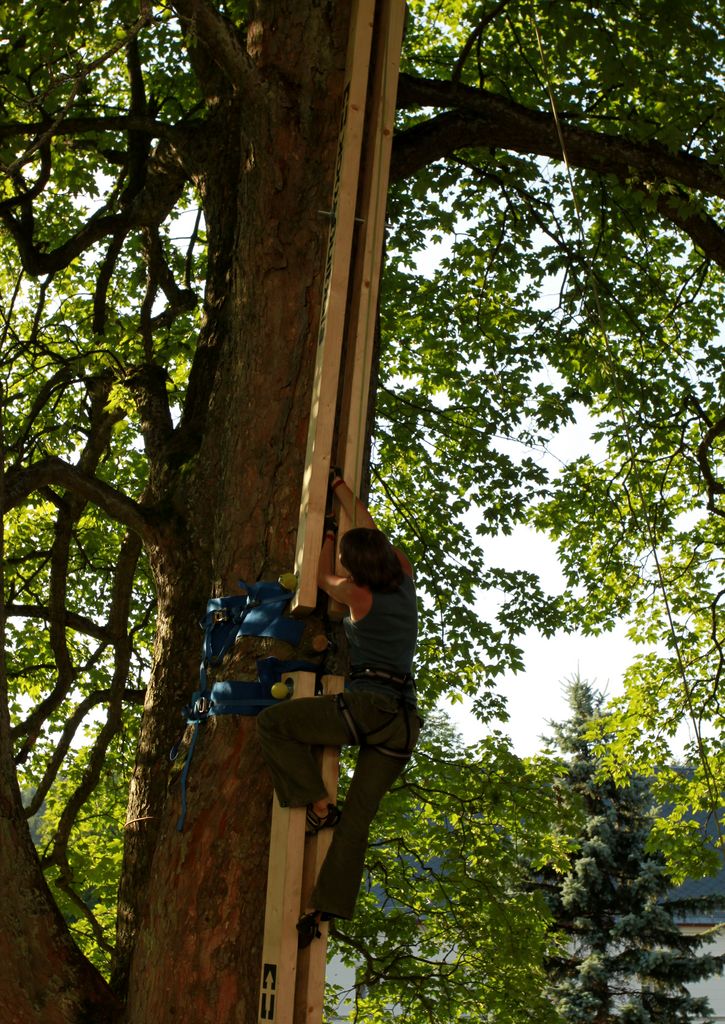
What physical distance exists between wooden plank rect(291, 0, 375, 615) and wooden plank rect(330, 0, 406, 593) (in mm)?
63

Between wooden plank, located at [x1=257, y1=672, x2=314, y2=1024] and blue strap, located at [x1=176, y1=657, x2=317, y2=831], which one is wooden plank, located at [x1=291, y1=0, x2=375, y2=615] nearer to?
blue strap, located at [x1=176, y1=657, x2=317, y2=831]

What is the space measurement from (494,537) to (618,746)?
2973mm

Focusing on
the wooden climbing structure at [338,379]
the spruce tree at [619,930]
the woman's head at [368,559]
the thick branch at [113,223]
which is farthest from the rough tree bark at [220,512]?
the spruce tree at [619,930]

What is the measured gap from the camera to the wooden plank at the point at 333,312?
3848mm

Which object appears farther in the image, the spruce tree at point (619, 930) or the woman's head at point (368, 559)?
the spruce tree at point (619, 930)

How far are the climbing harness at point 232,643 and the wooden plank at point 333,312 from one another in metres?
0.09

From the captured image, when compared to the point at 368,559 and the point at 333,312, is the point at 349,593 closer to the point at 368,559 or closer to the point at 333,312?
the point at 368,559

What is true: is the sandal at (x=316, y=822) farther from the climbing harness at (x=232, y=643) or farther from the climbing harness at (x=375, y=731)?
the climbing harness at (x=232, y=643)

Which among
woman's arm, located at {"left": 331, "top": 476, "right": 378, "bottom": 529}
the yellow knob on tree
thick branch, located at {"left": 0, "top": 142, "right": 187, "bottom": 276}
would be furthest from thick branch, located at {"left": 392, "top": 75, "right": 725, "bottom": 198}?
the yellow knob on tree

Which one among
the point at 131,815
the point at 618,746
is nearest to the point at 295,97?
the point at 131,815

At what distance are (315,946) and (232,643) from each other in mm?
1035

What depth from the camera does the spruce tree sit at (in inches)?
766

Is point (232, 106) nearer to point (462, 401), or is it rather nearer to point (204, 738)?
point (204, 738)

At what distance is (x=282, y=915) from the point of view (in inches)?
134
